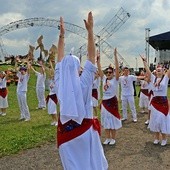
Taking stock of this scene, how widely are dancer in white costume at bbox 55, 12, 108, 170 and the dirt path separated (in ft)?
9.56

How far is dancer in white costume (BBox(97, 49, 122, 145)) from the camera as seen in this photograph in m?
9.62

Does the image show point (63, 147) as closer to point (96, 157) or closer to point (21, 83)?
point (96, 157)

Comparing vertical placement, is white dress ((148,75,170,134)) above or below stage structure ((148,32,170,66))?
below

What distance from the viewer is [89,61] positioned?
442cm

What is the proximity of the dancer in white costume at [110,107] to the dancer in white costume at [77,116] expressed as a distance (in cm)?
484

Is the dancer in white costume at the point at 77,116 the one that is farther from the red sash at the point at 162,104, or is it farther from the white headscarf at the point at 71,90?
the red sash at the point at 162,104

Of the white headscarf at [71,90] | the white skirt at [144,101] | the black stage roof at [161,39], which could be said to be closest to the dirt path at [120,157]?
the white headscarf at [71,90]

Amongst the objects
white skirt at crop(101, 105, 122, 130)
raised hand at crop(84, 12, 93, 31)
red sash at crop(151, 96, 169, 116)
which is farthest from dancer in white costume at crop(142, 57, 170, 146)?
raised hand at crop(84, 12, 93, 31)

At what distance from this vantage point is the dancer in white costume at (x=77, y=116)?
14.3ft

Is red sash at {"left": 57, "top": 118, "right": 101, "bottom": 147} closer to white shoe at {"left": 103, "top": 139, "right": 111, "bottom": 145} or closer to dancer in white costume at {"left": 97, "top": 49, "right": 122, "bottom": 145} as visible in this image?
dancer in white costume at {"left": 97, "top": 49, "right": 122, "bottom": 145}

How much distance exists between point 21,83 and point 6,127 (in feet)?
6.87

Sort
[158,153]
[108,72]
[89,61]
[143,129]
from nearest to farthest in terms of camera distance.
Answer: [89,61], [158,153], [108,72], [143,129]

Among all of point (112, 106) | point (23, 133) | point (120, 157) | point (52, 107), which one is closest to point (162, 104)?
point (112, 106)

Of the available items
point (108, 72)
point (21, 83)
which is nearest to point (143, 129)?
point (108, 72)
